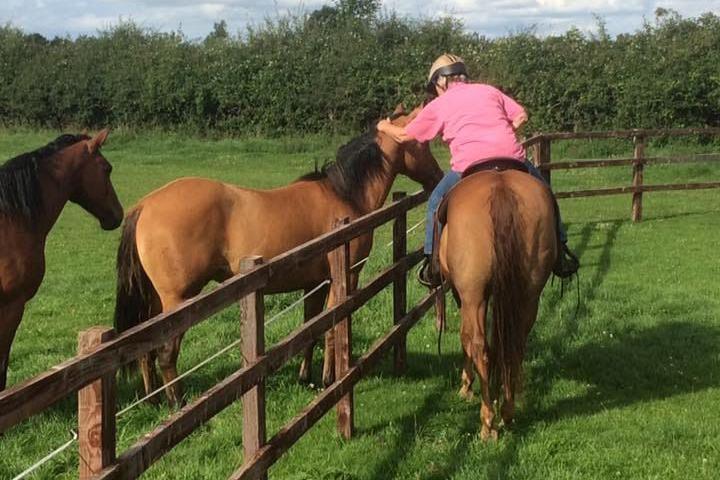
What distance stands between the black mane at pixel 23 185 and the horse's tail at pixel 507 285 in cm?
300

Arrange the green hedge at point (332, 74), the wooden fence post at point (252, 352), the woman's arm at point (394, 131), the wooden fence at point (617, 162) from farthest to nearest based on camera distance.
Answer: the green hedge at point (332, 74) → the wooden fence at point (617, 162) → the woman's arm at point (394, 131) → the wooden fence post at point (252, 352)

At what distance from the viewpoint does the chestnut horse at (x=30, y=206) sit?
4938 mm

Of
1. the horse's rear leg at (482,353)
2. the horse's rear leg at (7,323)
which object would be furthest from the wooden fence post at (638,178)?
the horse's rear leg at (7,323)

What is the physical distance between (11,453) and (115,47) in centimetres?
2837

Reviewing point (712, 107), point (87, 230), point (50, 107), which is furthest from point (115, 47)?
point (712, 107)

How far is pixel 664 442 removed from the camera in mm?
4719

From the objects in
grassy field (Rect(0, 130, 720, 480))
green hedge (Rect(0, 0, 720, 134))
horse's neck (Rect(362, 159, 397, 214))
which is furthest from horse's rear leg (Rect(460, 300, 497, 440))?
green hedge (Rect(0, 0, 720, 134))

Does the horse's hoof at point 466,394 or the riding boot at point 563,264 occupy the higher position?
the riding boot at point 563,264

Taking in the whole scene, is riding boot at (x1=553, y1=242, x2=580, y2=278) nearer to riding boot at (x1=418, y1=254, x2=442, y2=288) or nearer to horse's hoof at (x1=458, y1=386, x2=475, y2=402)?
riding boot at (x1=418, y1=254, x2=442, y2=288)

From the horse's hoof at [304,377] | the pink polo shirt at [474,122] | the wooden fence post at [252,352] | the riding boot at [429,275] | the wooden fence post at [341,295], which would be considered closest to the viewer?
the wooden fence post at [252,352]

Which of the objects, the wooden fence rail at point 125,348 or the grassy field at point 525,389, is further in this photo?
the grassy field at point 525,389

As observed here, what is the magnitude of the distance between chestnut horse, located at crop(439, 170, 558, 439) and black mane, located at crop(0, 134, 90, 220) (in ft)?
8.98

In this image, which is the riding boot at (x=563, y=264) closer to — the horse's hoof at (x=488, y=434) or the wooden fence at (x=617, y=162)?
the horse's hoof at (x=488, y=434)

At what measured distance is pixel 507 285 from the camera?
15.0ft
